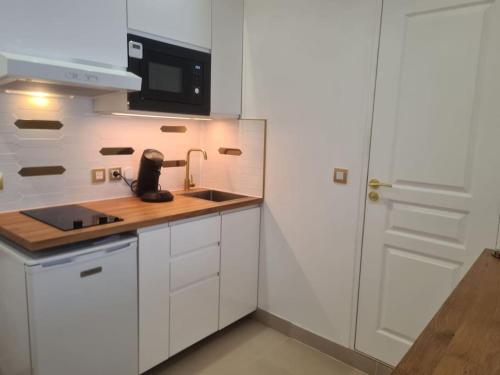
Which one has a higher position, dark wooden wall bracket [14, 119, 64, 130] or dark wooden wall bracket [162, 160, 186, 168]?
dark wooden wall bracket [14, 119, 64, 130]

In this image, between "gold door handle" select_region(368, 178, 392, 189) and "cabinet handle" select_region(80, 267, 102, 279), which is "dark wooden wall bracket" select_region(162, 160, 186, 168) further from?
"gold door handle" select_region(368, 178, 392, 189)

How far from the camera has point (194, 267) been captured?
2184 millimetres

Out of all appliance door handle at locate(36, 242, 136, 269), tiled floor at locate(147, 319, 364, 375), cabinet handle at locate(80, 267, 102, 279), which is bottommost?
tiled floor at locate(147, 319, 364, 375)

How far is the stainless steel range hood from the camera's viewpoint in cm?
144

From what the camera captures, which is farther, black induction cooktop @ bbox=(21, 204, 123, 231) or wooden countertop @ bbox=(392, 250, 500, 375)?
black induction cooktop @ bbox=(21, 204, 123, 231)

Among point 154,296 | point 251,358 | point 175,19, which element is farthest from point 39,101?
point 251,358

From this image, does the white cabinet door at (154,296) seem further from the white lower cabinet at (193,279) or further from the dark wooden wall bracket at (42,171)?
the dark wooden wall bracket at (42,171)

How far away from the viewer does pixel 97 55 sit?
182 centimetres

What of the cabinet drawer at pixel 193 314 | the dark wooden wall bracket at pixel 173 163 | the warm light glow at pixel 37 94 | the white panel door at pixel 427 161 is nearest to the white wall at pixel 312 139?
the white panel door at pixel 427 161

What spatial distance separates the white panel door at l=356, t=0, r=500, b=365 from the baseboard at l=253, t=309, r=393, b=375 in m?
0.07

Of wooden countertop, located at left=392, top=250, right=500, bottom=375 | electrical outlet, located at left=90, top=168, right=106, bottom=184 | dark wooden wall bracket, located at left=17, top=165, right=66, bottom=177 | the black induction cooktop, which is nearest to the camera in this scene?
wooden countertop, located at left=392, top=250, right=500, bottom=375

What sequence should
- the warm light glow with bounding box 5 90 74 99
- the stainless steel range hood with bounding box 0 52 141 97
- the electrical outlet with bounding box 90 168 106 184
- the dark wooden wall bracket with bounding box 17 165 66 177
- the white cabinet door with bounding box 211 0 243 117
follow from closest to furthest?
1. the stainless steel range hood with bounding box 0 52 141 97
2. the warm light glow with bounding box 5 90 74 99
3. the dark wooden wall bracket with bounding box 17 165 66 177
4. the electrical outlet with bounding box 90 168 106 184
5. the white cabinet door with bounding box 211 0 243 117

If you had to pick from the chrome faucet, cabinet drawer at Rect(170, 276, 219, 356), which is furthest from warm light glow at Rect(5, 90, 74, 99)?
cabinet drawer at Rect(170, 276, 219, 356)

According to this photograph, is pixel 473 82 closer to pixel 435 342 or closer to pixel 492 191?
pixel 492 191
